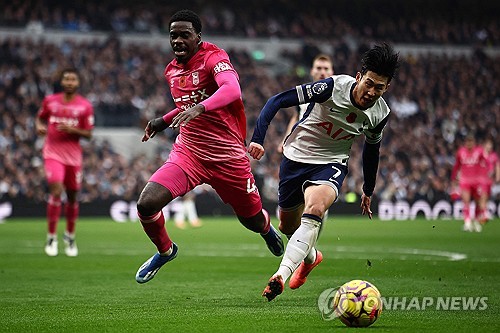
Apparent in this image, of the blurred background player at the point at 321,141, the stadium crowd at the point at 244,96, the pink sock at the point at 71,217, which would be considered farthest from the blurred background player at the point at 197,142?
the stadium crowd at the point at 244,96

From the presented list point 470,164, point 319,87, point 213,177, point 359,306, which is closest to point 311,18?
point 470,164

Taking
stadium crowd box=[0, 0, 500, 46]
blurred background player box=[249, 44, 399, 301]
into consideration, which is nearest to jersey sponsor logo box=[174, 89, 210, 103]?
blurred background player box=[249, 44, 399, 301]

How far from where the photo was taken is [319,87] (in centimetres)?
835

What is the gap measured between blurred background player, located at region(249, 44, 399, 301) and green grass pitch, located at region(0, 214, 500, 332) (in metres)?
0.68

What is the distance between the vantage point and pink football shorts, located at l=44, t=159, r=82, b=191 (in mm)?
14289

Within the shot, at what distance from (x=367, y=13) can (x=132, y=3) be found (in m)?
11.5

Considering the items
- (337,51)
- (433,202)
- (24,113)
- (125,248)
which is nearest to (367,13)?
(337,51)

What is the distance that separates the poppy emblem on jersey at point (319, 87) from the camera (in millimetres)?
8320

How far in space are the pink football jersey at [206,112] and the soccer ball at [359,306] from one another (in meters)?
2.60

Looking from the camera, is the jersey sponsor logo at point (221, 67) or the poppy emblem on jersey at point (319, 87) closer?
the poppy emblem on jersey at point (319, 87)

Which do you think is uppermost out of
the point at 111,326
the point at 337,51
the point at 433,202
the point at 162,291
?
the point at 111,326

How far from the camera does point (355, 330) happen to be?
6.72 metres

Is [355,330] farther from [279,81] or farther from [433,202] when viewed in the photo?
[279,81]

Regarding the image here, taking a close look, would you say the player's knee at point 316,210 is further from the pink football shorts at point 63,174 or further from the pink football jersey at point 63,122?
the pink football jersey at point 63,122
